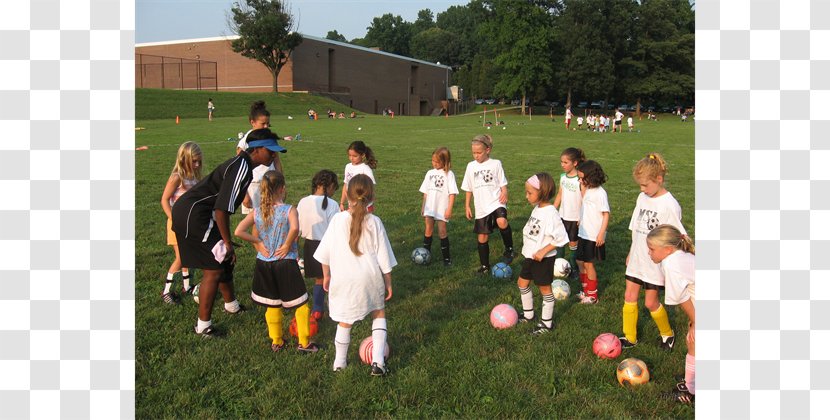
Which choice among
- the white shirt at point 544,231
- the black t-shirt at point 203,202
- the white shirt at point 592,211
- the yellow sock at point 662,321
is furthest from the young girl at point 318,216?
the yellow sock at point 662,321

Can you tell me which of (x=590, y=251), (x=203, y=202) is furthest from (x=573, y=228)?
(x=203, y=202)

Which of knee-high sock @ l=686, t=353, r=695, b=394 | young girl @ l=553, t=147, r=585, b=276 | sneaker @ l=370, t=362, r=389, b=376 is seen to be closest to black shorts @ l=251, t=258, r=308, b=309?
sneaker @ l=370, t=362, r=389, b=376

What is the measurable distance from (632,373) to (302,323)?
9.37 ft

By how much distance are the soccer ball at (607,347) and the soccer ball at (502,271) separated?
223 cm

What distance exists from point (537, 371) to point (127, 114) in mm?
3586

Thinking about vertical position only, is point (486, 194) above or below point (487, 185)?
below

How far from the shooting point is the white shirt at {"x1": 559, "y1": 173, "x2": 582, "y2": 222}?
6914mm

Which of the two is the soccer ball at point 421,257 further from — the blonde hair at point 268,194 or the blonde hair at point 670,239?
the blonde hair at point 670,239

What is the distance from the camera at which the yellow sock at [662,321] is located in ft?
16.5

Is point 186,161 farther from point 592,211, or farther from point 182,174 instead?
point 592,211

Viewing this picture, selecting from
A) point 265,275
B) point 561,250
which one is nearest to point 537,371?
point 265,275

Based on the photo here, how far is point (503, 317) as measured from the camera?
557cm

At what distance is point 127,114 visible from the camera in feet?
10.1

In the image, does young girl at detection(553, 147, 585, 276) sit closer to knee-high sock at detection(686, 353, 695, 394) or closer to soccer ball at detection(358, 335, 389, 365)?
knee-high sock at detection(686, 353, 695, 394)
